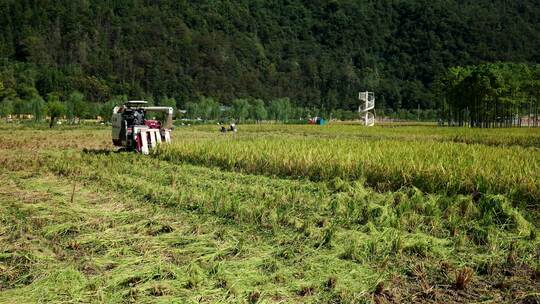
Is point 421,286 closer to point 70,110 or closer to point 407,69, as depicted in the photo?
point 70,110

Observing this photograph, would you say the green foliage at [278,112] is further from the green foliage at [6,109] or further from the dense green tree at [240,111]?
the green foliage at [6,109]

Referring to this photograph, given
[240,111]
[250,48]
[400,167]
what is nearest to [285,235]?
[400,167]

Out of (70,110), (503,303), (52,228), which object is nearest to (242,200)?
(52,228)

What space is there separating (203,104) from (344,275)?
297 ft

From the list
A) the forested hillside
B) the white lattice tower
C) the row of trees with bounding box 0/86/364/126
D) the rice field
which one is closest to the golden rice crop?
the rice field

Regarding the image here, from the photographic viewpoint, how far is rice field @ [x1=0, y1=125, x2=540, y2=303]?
4.07 meters

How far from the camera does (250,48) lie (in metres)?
167

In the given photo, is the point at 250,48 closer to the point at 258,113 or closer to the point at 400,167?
the point at 258,113

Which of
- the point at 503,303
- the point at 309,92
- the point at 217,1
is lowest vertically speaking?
the point at 503,303

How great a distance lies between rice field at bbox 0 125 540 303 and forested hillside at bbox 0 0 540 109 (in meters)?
102

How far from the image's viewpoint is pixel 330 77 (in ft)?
518

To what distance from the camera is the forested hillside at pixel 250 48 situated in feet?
412

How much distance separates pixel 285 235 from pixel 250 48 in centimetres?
16622

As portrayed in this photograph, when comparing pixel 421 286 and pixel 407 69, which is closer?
pixel 421 286
